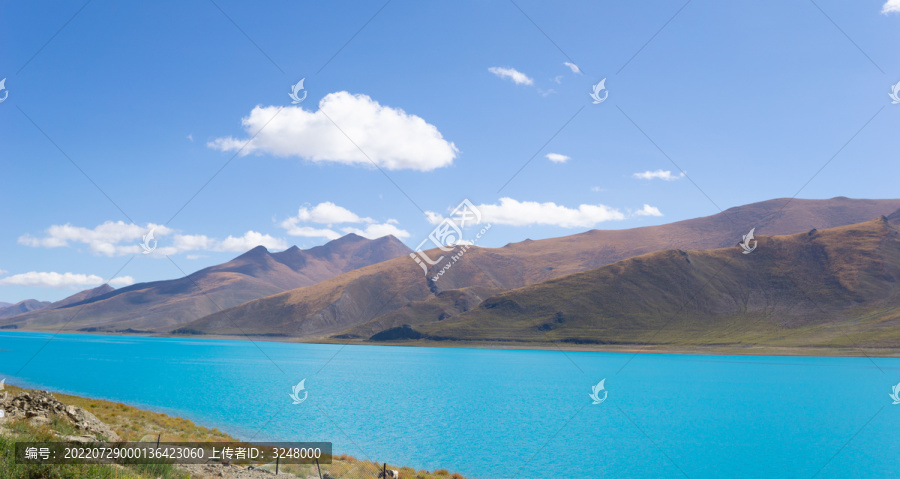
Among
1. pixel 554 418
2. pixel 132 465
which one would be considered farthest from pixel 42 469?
pixel 554 418

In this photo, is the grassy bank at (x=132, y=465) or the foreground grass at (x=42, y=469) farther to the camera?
the grassy bank at (x=132, y=465)

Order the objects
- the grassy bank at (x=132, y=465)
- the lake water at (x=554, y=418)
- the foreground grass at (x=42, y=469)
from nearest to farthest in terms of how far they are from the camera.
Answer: the foreground grass at (x=42, y=469), the grassy bank at (x=132, y=465), the lake water at (x=554, y=418)

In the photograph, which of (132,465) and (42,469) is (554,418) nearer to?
(132,465)

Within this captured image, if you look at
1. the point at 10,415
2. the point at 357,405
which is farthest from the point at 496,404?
the point at 10,415

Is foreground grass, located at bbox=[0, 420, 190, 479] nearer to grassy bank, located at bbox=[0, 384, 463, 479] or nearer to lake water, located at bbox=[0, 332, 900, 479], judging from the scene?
grassy bank, located at bbox=[0, 384, 463, 479]

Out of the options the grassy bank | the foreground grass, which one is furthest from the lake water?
the foreground grass

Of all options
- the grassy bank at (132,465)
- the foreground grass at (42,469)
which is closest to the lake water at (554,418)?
the grassy bank at (132,465)

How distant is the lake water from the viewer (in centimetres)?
3834

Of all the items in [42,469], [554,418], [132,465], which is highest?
[554,418]

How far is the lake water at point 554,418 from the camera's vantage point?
38344 mm

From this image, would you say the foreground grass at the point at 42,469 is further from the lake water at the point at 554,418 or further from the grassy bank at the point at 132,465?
the lake water at the point at 554,418

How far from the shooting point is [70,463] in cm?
1455

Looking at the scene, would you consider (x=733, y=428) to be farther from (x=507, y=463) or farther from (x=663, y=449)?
(x=507, y=463)

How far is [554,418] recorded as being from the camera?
188 feet
